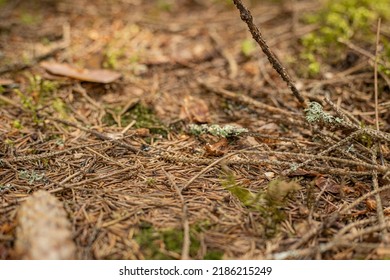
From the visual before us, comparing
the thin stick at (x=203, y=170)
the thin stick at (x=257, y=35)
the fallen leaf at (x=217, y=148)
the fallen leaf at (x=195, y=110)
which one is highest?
the thin stick at (x=257, y=35)

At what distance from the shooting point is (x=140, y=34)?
3.96 metres

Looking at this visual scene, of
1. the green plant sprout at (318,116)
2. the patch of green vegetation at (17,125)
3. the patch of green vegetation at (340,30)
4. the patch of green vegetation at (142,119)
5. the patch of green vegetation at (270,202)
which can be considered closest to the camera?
the patch of green vegetation at (270,202)

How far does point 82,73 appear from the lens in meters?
3.18

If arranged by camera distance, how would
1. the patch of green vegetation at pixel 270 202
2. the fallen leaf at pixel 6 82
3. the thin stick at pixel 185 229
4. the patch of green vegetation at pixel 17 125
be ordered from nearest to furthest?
the thin stick at pixel 185 229, the patch of green vegetation at pixel 270 202, the patch of green vegetation at pixel 17 125, the fallen leaf at pixel 6 82

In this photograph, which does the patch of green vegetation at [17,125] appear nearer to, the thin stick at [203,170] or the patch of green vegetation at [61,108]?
the patch of green vegetation at [61,108]

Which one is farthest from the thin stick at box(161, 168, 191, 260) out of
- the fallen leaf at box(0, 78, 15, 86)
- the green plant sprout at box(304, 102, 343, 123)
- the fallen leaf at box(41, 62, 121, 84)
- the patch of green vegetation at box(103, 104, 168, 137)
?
the fallen leaf at box(0, 78, 15, 86)

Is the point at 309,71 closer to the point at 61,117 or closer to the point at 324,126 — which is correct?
the point at 324,126

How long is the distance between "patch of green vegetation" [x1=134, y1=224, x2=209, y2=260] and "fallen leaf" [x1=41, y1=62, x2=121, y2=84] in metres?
1.63

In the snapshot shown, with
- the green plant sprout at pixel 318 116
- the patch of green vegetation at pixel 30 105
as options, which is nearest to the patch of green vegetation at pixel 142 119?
the patch of green vegetation at pixel 30 105

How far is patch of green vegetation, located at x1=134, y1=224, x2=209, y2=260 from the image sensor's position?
1.80 metres

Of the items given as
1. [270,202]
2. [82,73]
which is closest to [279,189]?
[270,202]

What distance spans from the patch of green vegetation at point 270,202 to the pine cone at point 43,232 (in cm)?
80

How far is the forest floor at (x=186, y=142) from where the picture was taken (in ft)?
6.18

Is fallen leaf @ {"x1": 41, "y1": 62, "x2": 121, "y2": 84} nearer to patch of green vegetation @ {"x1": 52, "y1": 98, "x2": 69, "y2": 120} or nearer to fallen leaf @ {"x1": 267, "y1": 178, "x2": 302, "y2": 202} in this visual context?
patch of green vegetation @ {"x1": 52, "y1": 98, "x2": 69, "y2": 120}
